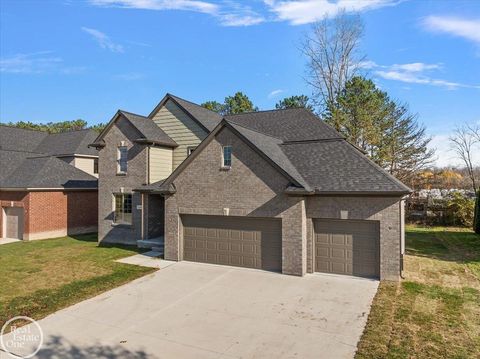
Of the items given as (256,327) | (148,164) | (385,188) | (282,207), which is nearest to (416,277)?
(385,188)

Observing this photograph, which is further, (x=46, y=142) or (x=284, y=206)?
(x=46, y=142)

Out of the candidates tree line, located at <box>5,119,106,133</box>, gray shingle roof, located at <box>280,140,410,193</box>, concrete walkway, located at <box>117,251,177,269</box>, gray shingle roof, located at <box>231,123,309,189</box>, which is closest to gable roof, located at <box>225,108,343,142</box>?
gray shingle roof, located at <box>280,140,410,193</box>

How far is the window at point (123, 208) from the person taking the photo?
19141 millimetres

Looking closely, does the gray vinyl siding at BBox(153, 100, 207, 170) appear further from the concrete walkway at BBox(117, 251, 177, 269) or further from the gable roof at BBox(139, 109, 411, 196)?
the concrete walkway at BBox(117, 251, 177, 269)

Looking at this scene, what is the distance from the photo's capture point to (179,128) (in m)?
19.9

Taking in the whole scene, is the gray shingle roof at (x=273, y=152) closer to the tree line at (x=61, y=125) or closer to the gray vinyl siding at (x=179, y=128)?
the gray vinyl siding at (x=179, y=128)

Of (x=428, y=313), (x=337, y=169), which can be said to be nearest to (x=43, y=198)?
(x=337, y=169)

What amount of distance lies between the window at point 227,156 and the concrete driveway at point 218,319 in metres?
4.48

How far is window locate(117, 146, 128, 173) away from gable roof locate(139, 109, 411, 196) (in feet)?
8.92

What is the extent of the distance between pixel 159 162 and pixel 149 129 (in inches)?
78.9

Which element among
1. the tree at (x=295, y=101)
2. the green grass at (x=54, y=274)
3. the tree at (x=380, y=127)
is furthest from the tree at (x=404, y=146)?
the green grass at (x=54, y=274)

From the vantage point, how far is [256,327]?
806cm

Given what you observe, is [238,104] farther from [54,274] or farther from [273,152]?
[54,274]

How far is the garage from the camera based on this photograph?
70.8ft
